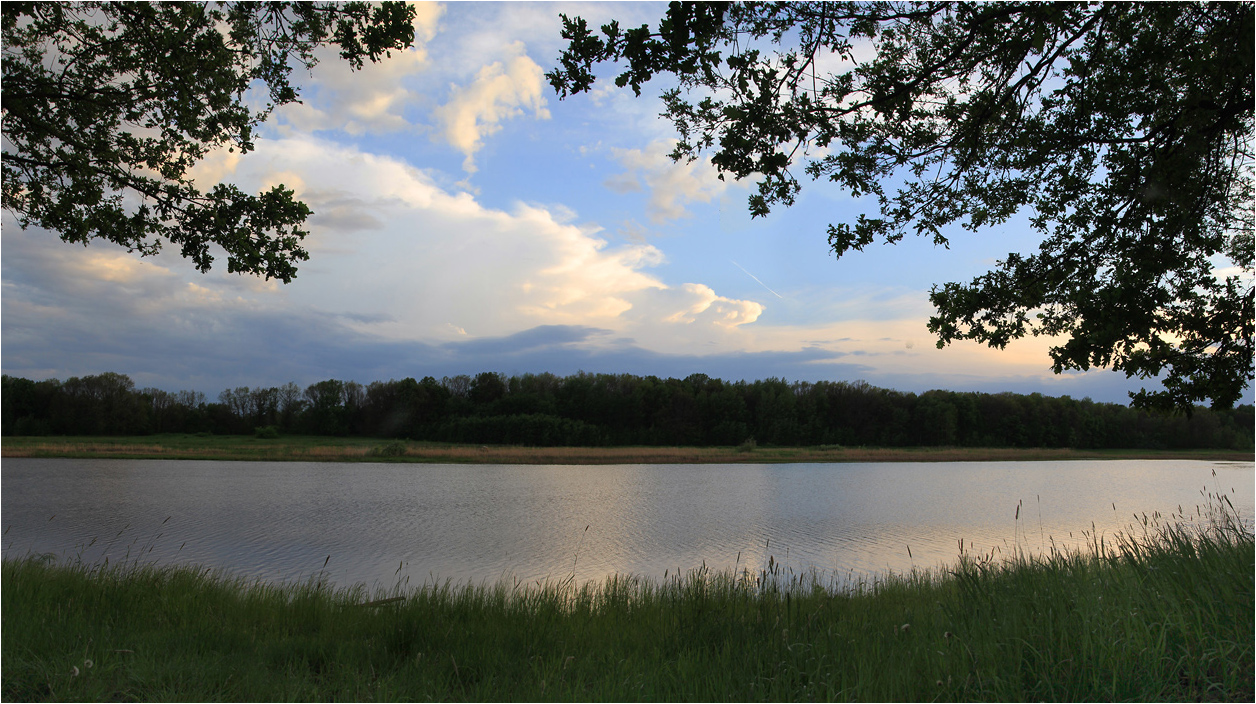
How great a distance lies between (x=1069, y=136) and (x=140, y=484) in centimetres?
2826

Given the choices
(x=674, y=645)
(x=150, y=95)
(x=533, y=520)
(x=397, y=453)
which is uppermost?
(x=150, y=95)

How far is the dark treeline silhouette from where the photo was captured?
68.5 metres

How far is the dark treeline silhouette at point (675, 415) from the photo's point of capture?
2697 inches

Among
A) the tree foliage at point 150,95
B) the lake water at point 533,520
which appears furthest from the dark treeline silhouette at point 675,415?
the tree foliage at point 150,95

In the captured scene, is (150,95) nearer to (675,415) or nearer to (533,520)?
(533,520)

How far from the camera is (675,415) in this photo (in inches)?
3004

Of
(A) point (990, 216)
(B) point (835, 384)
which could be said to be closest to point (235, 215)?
(A) point (990, 216)

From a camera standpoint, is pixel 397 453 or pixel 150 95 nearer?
pixel 150 95

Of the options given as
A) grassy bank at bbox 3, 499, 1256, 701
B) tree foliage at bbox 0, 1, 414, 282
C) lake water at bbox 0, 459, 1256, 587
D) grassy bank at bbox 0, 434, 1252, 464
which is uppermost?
tree foliage at bbox 0, 1, 414, 282

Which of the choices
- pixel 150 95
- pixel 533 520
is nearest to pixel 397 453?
pixel 533 520

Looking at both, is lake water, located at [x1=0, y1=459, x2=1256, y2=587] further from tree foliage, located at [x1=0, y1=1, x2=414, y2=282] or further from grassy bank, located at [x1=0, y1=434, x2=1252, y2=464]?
grassy bank, located at [x1=0, y1=434, x2=1252, y2=464]

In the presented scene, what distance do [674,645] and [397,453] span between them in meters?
A: 45.1

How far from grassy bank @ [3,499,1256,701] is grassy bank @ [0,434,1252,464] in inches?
1514

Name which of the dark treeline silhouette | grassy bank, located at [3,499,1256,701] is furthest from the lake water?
the dark treeline silhouette
